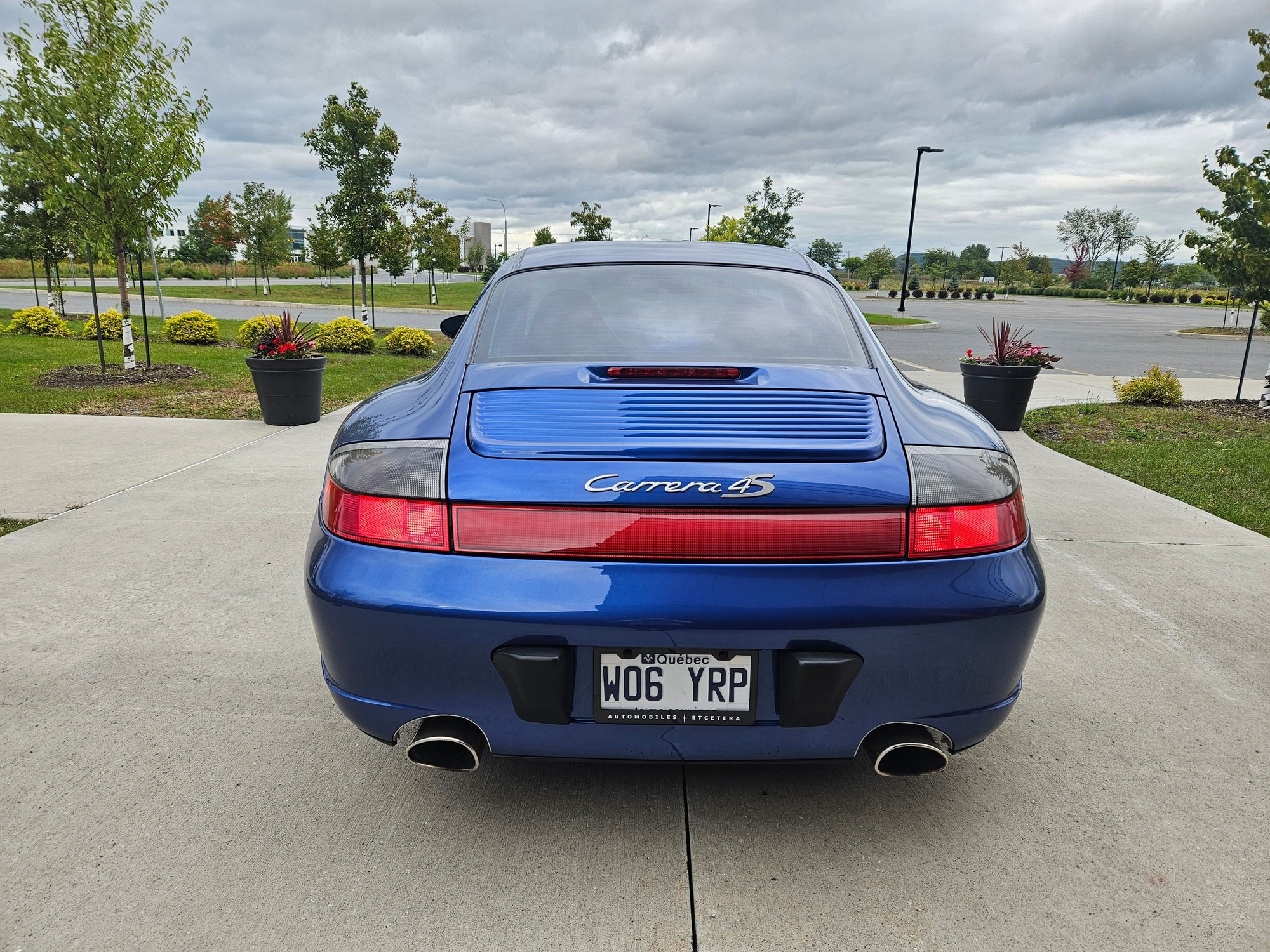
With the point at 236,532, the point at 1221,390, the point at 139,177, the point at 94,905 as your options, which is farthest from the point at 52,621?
the point at 1221,390

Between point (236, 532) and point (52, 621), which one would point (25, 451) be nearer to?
point (236, 532)

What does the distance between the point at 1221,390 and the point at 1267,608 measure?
1178 centimetres

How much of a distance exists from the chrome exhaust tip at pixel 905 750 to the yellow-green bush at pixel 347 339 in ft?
47.4

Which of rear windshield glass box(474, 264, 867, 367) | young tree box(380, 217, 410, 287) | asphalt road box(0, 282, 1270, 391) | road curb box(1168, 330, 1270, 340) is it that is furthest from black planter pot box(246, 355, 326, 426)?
road curb box(1168, 330, 1270, 340)

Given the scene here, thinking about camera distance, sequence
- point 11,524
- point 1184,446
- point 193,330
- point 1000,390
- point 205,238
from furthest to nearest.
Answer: point 205,238 → point 193,330 → point 1000,390 → point 1184,446 → point 11,524

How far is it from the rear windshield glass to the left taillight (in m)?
0.49

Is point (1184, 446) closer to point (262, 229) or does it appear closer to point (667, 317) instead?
point (667, 317)

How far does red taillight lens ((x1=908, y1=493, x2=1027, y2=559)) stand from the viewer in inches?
72.9

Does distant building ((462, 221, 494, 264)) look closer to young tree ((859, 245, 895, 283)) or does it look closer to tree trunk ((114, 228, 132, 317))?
young tree ((859, 245, 895, 283))

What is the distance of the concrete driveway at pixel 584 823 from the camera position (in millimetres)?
1883

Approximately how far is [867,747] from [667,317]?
4.57 feet

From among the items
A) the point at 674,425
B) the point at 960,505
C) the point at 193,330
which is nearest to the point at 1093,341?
the point at 193,330

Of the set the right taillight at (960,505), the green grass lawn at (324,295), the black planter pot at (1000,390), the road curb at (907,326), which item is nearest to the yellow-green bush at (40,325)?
the green grass lawn at (324,295)

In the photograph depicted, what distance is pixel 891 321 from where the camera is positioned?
31656mm
